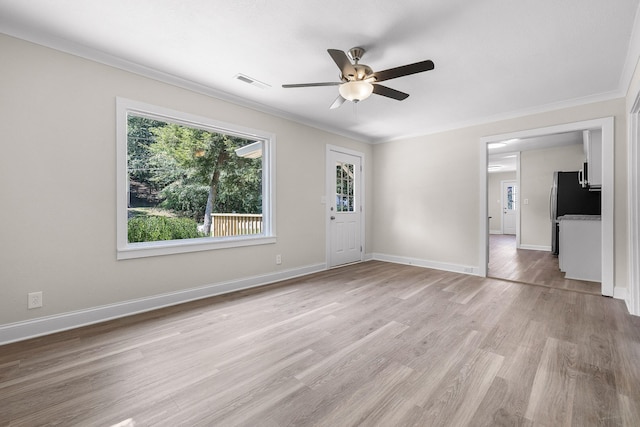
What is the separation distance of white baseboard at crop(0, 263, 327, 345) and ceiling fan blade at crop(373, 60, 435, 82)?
9.44 feet

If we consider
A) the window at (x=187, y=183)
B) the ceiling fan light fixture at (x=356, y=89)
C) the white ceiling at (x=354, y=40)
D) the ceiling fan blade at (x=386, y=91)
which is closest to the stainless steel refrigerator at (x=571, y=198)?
the white ceiling at (x=354, y=40)

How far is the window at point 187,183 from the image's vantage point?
296 cm

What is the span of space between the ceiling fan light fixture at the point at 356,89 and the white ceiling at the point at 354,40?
33 cm

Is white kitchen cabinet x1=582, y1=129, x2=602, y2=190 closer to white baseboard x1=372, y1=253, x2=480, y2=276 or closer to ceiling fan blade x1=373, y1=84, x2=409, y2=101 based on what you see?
white baseboard x1=372, y1=253, x2=480, y2=276

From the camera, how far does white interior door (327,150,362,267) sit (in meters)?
5.03

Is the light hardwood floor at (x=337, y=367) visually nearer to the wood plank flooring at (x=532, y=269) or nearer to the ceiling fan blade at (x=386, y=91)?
the wood plank flooring at (x=532, y=269)

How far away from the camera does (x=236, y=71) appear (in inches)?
116

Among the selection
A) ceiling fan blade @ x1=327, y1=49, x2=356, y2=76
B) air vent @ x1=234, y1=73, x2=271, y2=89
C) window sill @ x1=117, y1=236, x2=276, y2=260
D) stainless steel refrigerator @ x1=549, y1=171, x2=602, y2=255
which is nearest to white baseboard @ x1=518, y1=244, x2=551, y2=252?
stainless steel refrigerator @ x1=549, y1=171, x2=602, y2=255

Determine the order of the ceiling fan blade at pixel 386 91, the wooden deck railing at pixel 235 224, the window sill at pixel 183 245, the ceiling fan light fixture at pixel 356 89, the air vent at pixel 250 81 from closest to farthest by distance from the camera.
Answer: the ceiling fan light fixture at pixel 356 89, the ceiling fan blade at pixel 386 91, the window sill at pixel 183 245, the air vent at pixel 250 81, the wooden deck railing at pixel 235 224

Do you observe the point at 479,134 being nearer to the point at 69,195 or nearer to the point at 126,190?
the point at 126,190

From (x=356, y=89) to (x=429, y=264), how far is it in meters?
3.64

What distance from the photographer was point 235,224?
3.95 m

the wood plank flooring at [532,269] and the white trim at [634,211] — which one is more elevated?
the white trim at [634,211]

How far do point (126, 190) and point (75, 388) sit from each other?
1.75m
